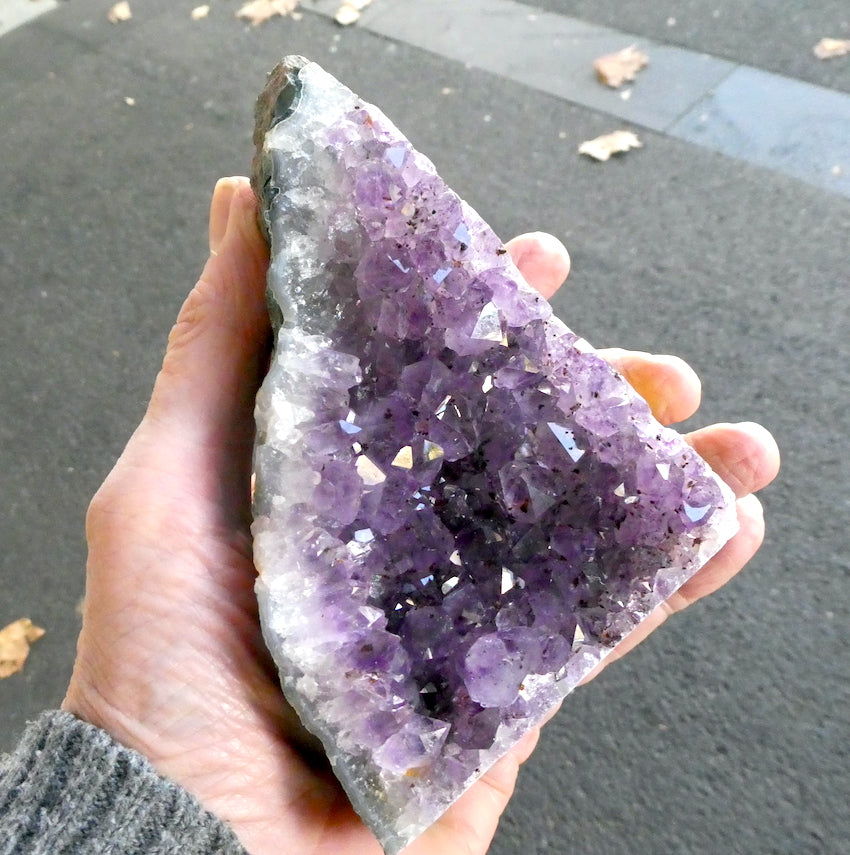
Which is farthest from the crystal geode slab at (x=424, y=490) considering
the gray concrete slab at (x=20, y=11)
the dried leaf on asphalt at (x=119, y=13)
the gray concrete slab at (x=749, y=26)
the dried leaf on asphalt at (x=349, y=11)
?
the gray concrete slab at (x=20, y=11)

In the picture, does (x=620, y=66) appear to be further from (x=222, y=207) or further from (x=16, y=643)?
(x=16, y=643)

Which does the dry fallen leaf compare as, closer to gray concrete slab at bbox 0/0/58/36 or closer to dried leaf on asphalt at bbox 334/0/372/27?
dried leaf on asphalt at bbox 334/0/372/27

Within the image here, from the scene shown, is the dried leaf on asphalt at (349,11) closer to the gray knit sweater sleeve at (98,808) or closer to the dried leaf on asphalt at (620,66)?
the dried leaf on asphalt at (620,66)

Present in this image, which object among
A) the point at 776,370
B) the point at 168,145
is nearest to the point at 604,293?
the point at 776,370

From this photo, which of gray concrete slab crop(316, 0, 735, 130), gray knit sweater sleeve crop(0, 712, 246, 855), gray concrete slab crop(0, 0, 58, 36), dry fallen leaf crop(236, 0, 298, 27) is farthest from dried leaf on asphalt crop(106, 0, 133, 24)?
gray knit sweater sleeve crop(0, 712, 246, 855)

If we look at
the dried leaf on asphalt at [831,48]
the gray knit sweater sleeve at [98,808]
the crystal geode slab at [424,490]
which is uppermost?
the crystal geode slab at [424,490]

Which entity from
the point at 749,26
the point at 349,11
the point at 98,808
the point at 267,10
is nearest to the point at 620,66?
the point at 749,26
